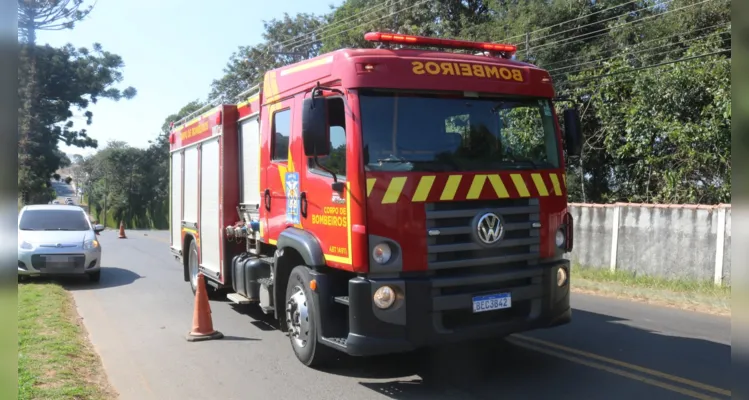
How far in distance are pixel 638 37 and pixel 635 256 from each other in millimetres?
8476

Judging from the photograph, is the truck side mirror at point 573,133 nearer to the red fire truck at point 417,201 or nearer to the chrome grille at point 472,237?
the red fire truck at point 417,201

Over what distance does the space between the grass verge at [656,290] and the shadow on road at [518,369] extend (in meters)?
2.88

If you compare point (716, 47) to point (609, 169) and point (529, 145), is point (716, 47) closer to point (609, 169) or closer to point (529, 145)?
point (609, 169)

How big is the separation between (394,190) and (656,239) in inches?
366

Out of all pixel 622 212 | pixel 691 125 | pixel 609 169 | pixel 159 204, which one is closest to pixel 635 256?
→ pixel 622 212

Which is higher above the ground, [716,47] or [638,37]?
[638,37]

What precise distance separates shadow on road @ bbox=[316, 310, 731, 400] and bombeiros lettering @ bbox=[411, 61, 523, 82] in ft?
9.33

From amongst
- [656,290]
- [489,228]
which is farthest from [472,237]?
[656,290]

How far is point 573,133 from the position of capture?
6469 millimetres

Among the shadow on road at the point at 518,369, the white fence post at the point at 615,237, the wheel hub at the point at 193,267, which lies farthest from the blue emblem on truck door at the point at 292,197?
the white fence post at the point at 615,237

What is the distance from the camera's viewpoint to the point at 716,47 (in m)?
14.4

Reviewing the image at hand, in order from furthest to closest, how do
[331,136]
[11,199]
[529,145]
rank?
[529,145]
[331,136]
[11,199]

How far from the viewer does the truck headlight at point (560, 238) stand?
5910mm

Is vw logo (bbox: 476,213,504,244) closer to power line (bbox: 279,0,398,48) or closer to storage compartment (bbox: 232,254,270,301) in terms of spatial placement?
storage compartment (bbox: 232,254,270,301)
